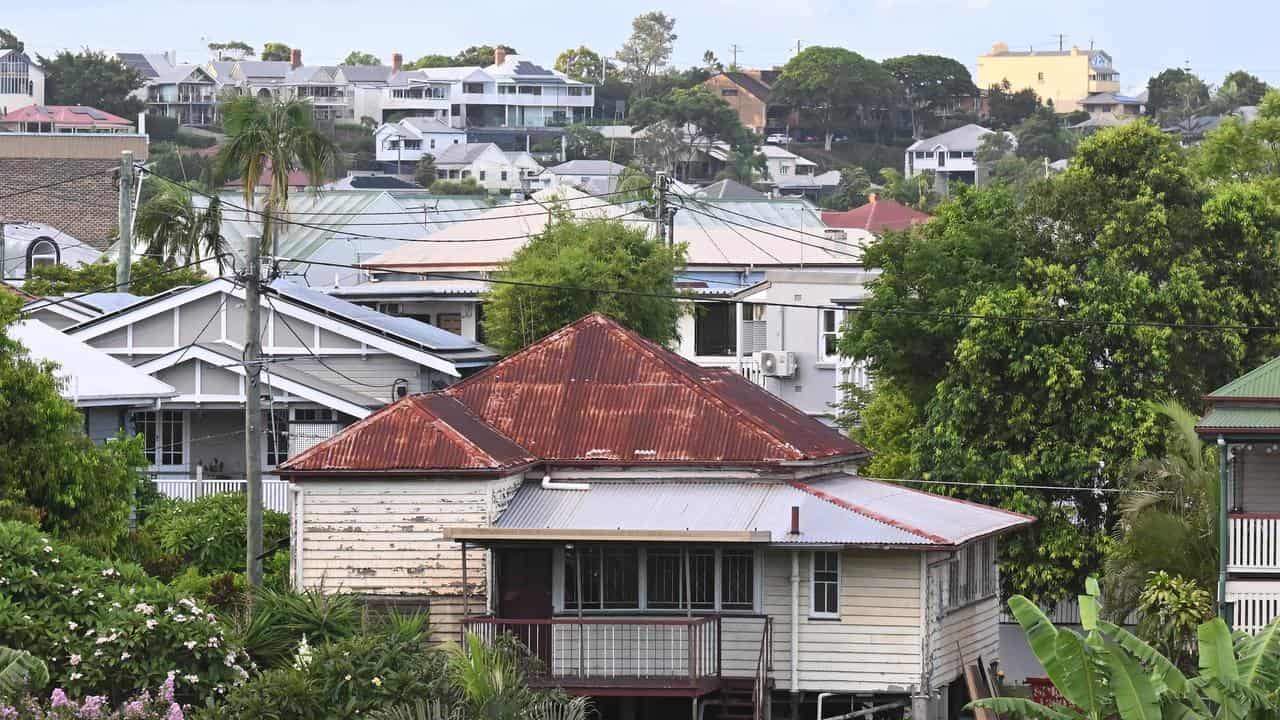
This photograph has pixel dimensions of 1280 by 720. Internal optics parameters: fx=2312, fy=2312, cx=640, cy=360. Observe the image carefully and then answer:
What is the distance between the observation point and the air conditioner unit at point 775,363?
183ft

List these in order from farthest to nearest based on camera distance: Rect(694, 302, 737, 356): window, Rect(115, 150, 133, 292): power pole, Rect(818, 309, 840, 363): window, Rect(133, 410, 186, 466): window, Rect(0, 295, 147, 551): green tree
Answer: Rect(694, 302, 737, 356): window, Rect(818, 309, 840, 363): window, Rect(115, 150, 133, 292): power pole, Rect(133, 410, 186, 466): window, Rect(0, 295, 147, 551): green tree

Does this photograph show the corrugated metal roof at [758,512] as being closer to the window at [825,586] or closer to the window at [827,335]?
the window at [825,586]

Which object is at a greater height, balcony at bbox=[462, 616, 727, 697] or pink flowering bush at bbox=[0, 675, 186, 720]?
pink flowering bush at bbox=[0, 675, 186, 720]

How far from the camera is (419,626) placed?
2823 cm

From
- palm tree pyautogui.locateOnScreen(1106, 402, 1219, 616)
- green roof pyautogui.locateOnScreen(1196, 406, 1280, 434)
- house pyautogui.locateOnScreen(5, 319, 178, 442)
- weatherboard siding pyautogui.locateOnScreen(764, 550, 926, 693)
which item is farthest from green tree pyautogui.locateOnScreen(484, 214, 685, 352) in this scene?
green roof pyautogui.locateOnScreen(1196, 406, 1280, 434)

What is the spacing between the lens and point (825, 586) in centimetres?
3031

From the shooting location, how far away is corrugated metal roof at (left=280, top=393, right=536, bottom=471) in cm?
3036

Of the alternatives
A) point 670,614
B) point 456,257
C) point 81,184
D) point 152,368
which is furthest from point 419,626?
point 81,184

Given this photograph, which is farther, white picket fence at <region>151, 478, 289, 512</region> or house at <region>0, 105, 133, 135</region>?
house at <region>0, 105, 133, 135</region>

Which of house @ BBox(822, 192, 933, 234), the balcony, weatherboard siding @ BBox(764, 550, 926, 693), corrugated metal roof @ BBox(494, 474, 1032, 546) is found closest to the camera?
the balcony

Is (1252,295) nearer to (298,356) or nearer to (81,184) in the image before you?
(298,356)

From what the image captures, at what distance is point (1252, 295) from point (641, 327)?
14.9 m

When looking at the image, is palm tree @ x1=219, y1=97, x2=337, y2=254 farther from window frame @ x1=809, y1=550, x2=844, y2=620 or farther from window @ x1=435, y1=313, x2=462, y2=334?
window frame @ x1=809, y1=550, x2=844, y2=620

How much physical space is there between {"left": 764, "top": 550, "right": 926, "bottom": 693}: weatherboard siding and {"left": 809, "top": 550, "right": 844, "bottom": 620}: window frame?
0.05 m
